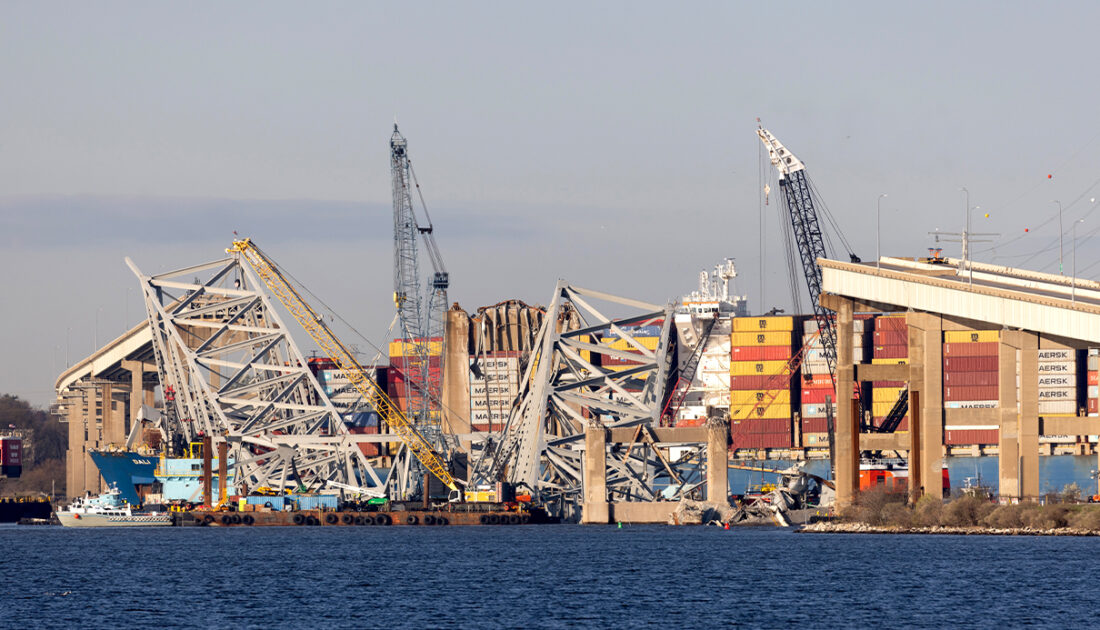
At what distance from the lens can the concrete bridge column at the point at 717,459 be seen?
125 meters

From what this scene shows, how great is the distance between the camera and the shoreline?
321 ft

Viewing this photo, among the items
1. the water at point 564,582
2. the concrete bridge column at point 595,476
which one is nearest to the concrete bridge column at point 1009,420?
the water at point 564,582

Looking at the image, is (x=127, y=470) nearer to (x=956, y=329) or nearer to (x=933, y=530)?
(x=933, y=530)

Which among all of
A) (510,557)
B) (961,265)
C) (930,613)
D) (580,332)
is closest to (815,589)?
(930,613)

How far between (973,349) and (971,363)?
1.80m

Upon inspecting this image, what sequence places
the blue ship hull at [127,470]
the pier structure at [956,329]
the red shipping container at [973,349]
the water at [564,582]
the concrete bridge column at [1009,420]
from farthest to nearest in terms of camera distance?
the red shipping container at [973,349], the blue ship hull at [127,470], the concrete bridge column at [1009,420], the pier structure at [956,329], the water at [564,582]

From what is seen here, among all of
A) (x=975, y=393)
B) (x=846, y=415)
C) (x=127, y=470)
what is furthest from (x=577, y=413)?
(x=975, y=393)

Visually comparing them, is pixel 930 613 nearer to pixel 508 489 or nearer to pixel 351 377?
pixel 508 489

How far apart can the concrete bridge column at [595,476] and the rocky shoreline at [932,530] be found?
16.7 m

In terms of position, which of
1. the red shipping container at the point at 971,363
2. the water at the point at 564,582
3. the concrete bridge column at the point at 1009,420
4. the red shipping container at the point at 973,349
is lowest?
the water at the point at 564,582

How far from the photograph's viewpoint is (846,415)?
113625mm

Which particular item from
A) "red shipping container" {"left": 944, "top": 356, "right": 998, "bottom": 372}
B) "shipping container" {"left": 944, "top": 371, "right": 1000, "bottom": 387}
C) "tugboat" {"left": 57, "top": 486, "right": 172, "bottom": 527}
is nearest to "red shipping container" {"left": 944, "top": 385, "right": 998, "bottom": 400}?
"shipping container" {"left": 944, "top": 371, "right": 1000, "bottom": 387}

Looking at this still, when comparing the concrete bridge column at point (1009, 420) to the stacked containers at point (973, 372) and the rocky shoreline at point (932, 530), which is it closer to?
the rocky shoreline at point (932, 530)

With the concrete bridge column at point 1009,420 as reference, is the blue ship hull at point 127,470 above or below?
below
